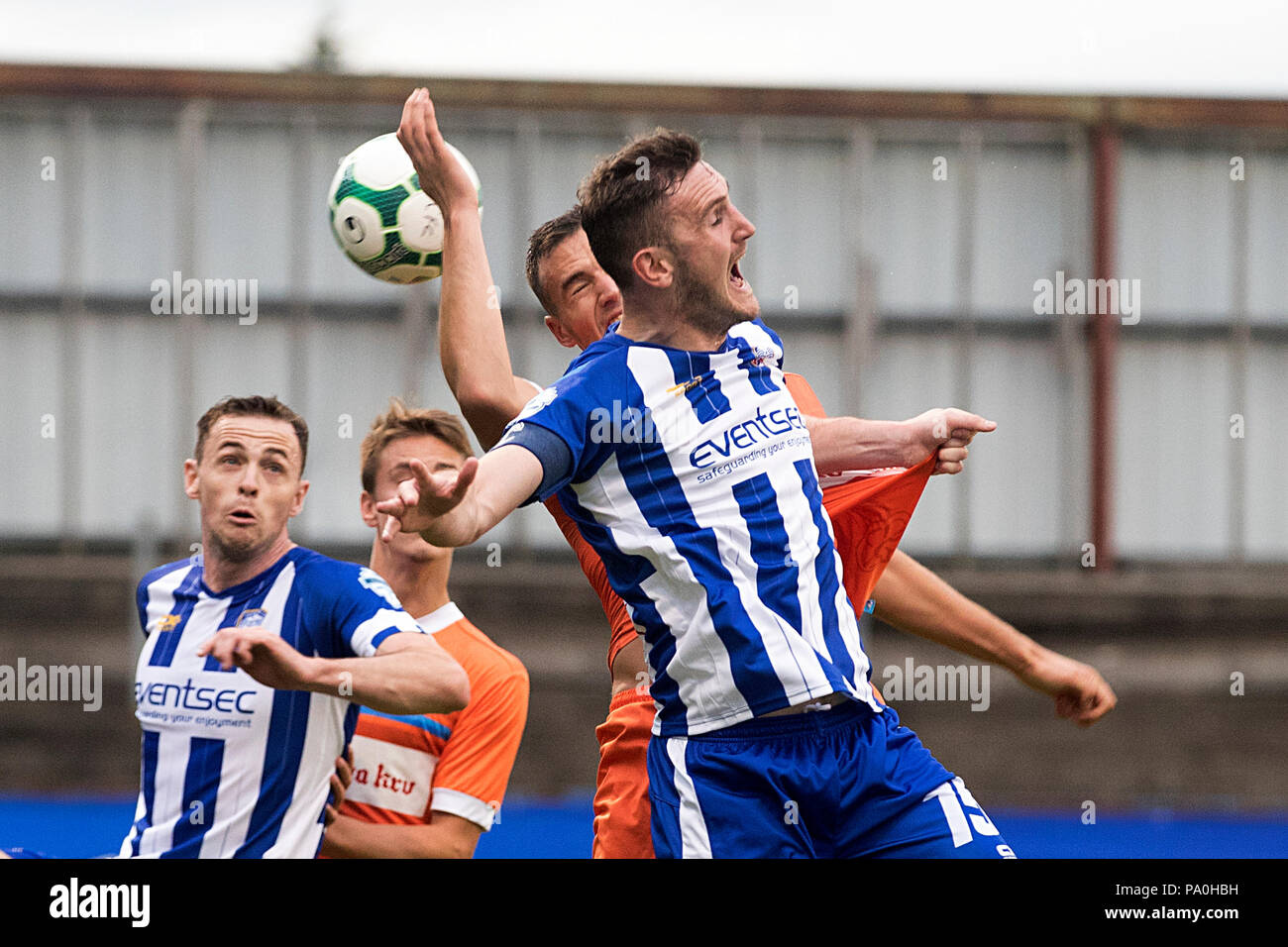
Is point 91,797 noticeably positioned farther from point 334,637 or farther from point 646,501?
point 646,501

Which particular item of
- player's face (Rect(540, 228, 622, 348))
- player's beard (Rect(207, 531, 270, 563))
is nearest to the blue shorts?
player's face (Rect(540, 228, 622, 348))

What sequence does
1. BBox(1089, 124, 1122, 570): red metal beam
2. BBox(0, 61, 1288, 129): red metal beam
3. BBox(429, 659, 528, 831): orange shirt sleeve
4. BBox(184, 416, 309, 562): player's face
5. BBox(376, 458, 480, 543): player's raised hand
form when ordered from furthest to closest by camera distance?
BBox(1089, 124, 1122, 570): red metal beam
BBox(0, 61, 1288, 129): red metal beam
BBox(429, 659, 528, 831): orange shirt sleeve
BBox(184, 416, 309, 562): player's face
BBox(376, 458, 480, 543): player's raised hand

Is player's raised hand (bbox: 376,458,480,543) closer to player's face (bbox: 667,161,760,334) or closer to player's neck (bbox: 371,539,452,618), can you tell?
player's face (bbox: 667,161,760,334)

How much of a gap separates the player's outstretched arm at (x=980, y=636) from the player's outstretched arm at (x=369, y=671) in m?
1.26

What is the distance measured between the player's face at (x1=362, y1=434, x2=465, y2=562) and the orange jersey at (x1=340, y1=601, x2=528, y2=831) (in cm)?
41

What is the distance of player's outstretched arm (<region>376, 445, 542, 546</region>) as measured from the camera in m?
2.46

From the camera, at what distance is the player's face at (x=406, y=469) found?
14.7 ft

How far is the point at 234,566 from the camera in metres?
3.91

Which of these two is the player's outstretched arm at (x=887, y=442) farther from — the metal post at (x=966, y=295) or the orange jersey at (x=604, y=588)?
the metal post at (x=966, y=295)

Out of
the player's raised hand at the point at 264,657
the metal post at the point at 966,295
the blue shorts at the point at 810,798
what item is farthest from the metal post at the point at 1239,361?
the player's raised hand at the point at 264,657

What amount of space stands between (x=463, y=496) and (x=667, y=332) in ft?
2.80

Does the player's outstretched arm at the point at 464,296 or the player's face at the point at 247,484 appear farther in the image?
the player's face at the point at 247,484
